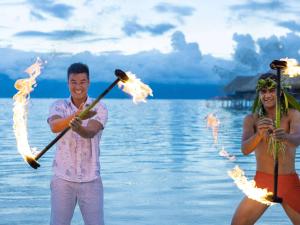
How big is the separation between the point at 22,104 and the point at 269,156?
2.19 metres

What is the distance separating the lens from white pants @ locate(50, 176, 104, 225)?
18.2ft

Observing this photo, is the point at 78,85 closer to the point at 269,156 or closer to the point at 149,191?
the point at 269,156

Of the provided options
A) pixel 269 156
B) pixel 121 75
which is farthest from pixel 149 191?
pixel 121 75

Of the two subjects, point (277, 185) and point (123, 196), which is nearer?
point (277, 185)

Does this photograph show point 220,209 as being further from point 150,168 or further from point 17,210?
point 150,168

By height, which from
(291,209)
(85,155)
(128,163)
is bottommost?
(128,163)

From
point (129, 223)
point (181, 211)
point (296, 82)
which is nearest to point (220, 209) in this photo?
point (181, 211)

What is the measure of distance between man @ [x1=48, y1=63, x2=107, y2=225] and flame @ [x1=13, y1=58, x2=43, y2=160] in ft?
0.94

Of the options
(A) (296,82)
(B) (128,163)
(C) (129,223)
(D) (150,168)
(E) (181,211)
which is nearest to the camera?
(C) (129,223)

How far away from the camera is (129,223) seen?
9562mm

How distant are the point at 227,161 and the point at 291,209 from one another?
48.1 ft

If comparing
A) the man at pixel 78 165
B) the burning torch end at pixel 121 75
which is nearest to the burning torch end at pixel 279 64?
the burning torch end at pixel 121 75

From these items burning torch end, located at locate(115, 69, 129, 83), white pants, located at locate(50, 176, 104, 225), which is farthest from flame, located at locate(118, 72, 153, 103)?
white pants, located at locate(50, 176, 104, 225)

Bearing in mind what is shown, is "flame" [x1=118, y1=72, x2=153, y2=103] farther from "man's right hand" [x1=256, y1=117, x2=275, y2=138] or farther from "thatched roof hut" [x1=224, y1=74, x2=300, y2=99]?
"thatched roof hut" [x1=224, y1=74, x2=300, y2=99]
